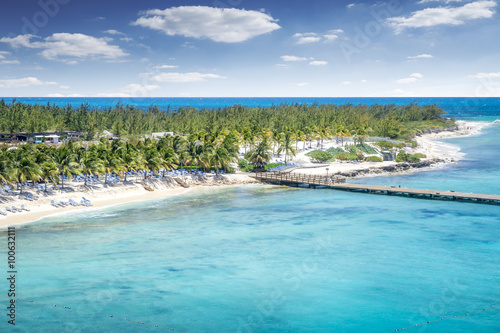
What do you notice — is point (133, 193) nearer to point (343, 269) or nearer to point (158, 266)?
point (158, 266)

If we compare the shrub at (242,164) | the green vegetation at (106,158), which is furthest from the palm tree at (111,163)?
the shrub at (242,164)

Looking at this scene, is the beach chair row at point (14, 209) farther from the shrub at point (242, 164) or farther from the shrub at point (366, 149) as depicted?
the shrub at point (366, 149)

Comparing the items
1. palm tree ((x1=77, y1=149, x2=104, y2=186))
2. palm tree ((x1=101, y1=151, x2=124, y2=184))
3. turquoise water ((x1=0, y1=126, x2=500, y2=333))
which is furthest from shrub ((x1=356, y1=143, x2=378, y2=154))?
palm tree ((x1=77, y1=149, x2=104, y2=186))

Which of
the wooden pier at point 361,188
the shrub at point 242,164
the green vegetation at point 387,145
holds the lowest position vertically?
the wooden pier at point 361,188

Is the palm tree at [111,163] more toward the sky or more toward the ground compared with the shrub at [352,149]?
more toward the ground

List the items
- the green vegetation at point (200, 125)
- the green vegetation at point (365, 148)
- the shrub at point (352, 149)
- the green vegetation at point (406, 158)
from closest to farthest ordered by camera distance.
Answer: the green vegetation at point (406, 158)
the shrub at point (352, 149)
the green vegetation at point (365, 148)
the green vegetation at point (200, 125)

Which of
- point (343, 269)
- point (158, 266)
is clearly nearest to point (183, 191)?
point (158, 266)

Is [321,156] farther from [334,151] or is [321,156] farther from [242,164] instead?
[242,164]
